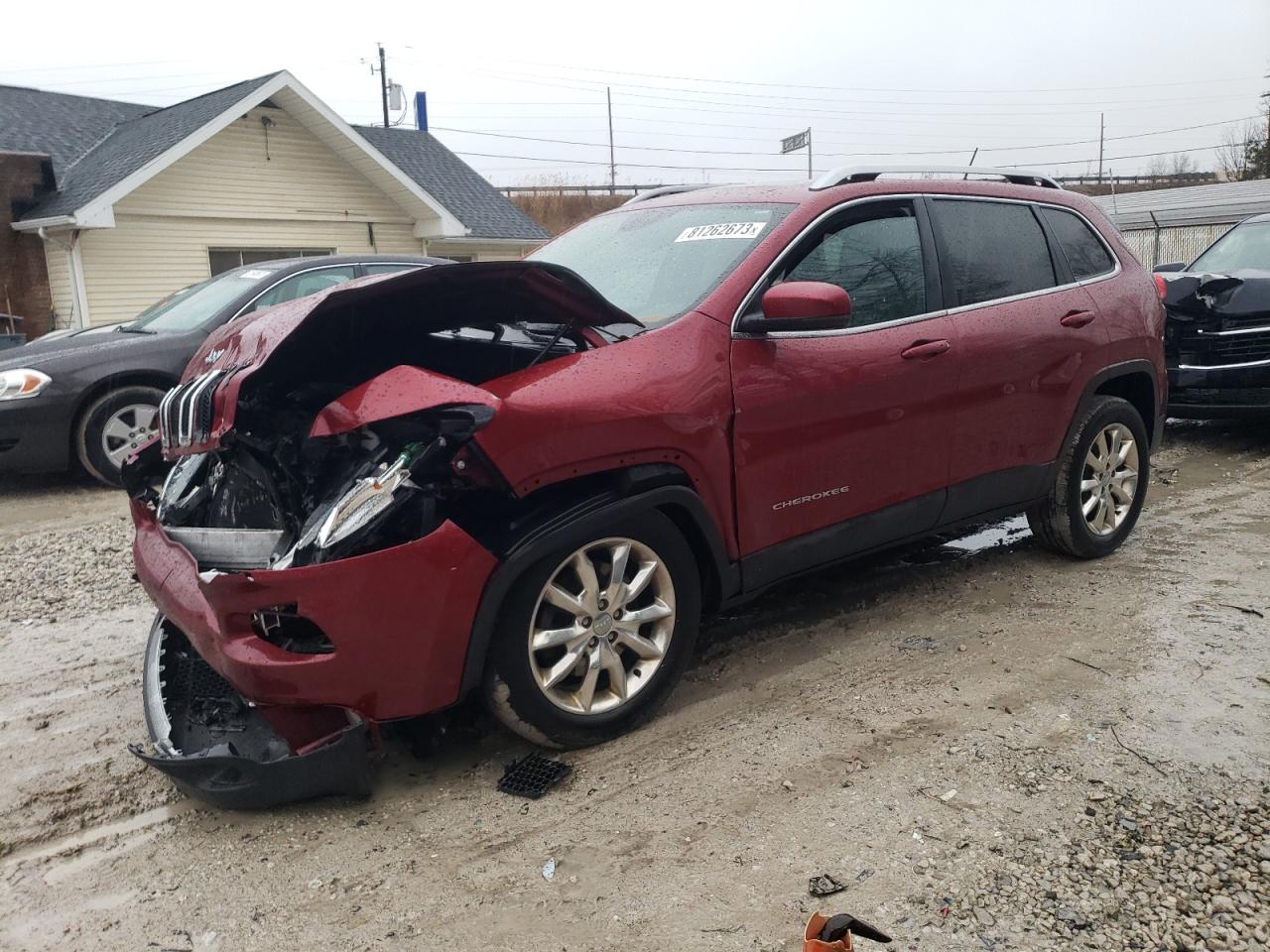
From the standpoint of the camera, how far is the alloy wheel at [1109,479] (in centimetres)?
512

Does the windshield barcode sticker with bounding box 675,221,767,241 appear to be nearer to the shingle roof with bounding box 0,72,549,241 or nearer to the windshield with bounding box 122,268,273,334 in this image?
the windshield with bounding box 122,268,273,334

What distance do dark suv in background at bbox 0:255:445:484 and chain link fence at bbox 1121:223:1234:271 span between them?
1876 centimetres

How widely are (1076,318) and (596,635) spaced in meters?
3.02

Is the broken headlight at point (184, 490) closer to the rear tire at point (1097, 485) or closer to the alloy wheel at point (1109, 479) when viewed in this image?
the rear tire at point (1097, 485)

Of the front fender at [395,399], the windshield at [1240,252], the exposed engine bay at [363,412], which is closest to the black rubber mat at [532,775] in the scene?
the exposed engine bay at [363,412]

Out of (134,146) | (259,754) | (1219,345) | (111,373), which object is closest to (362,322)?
(259,754)

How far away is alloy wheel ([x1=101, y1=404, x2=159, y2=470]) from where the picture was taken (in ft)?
24.7

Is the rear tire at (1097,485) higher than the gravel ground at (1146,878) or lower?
higher

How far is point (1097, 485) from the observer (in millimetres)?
5164

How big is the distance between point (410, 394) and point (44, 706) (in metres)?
2.23

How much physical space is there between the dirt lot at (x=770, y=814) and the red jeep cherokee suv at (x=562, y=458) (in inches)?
10.6

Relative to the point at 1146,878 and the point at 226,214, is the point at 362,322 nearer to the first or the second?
the point at 1146,878

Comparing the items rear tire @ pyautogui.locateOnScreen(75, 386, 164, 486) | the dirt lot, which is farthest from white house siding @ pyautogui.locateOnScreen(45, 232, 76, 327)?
the dirt lot

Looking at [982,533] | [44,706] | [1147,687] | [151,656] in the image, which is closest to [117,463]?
[44,706]
